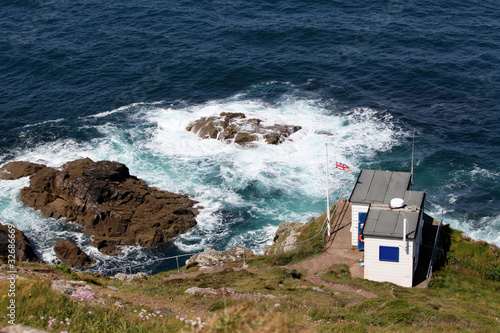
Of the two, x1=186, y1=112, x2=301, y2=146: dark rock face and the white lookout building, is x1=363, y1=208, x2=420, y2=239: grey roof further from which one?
x1=186, y1=112, x2=301, y2=146: dark rock face

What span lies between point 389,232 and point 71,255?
86.5 ft

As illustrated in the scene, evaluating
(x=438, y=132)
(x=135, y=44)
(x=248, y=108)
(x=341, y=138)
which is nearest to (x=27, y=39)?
(x=135, y=44)

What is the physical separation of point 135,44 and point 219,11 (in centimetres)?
1939

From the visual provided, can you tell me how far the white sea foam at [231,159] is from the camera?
4781 centimetres

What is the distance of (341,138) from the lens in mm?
59875

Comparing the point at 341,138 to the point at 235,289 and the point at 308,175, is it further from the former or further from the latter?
the point at 235,289

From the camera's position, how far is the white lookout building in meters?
31.6

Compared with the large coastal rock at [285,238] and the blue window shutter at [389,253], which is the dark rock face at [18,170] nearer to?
the large coastal rock at [285,238]

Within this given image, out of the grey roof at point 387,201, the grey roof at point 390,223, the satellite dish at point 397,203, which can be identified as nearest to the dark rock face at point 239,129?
the grey roof at point 387,201

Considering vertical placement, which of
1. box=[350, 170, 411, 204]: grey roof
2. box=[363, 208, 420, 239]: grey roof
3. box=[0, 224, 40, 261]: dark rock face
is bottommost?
box=[0, 224, 40, 261]: dark rock face

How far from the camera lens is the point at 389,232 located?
31.6 meters

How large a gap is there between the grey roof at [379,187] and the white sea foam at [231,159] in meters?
12.3

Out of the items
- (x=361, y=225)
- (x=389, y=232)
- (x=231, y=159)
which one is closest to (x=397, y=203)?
(x=389, y=232)

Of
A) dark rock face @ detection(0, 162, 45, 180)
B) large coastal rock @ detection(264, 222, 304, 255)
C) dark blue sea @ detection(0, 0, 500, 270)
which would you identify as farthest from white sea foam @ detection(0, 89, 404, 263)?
large coastal rock @ detection(264, 222, 304, 255)
